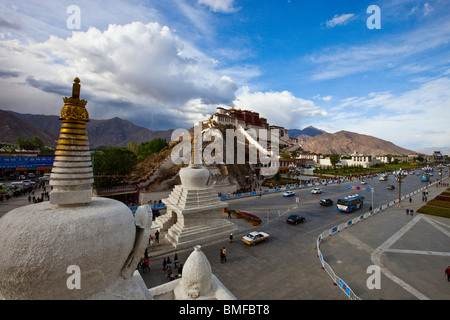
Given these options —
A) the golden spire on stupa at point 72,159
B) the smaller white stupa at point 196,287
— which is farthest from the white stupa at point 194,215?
the golden spire on stupa at point 72,159

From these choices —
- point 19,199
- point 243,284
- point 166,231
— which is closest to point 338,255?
point 243,284

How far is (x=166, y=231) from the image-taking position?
57.9 ft

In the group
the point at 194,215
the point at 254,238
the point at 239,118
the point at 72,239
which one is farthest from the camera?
the point at 239,118

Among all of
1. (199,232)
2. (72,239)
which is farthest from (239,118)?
(72,239)

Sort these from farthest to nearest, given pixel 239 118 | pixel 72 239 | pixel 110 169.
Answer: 1. pixel 239 118
2. pixel 110 169
3. pixel 72 239

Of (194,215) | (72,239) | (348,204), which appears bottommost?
(348,204)

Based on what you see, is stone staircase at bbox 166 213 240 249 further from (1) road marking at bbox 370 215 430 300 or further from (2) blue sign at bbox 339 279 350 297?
(1) road marking at bbox 370 215 430 300

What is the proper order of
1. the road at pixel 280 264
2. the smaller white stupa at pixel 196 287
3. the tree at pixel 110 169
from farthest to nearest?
the tree at pixel 110 169, the road at pixel 280 264, the smaller white stupa at pixel 196 287

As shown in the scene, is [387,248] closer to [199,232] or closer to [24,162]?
[199,232]

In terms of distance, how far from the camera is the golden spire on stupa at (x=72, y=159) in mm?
4750

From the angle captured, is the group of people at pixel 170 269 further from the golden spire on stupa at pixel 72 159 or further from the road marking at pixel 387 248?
the road marking at pixel 387 248

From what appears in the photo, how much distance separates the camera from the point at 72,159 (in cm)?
489
